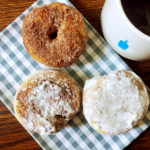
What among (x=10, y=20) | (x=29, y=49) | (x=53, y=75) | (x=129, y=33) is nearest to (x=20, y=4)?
(x=10, y=20)

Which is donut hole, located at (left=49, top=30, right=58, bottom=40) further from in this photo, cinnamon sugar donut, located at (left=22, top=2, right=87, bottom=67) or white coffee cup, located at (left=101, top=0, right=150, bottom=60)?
white coffee cup, located at (left=101, top=0, right=150, bottom=60)

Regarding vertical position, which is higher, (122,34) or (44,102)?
(122,34)

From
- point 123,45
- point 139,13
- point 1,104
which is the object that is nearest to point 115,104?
point 123,45

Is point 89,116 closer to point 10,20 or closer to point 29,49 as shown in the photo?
point 29,49

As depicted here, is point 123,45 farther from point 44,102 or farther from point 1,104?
point 1,104

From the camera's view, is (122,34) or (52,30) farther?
(52,30)

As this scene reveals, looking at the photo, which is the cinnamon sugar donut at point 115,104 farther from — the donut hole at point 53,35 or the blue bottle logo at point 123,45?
the donut hole at point 53,35

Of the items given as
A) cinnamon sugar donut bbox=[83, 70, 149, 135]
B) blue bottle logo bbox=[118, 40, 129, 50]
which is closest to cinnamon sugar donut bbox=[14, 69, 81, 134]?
cinnamon sugar donut bbox=[83, 70, 149, 135]
